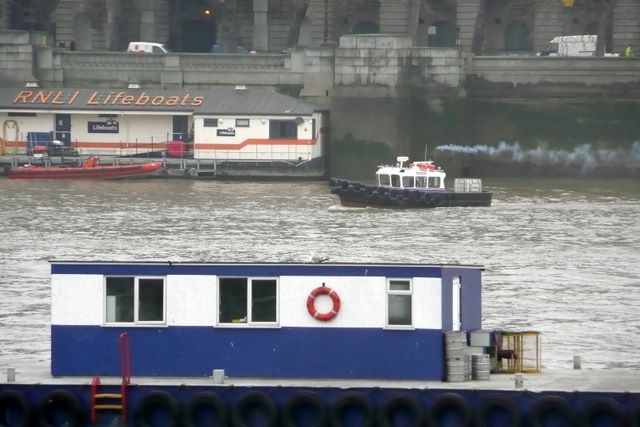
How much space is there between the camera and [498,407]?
80.0 feet

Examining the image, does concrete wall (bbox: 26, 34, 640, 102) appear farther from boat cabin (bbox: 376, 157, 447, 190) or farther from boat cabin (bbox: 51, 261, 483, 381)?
boat cabin (bbox: 51, 261, 483, 381)

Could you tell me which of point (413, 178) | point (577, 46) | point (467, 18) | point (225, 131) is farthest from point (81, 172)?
point (467, 18)

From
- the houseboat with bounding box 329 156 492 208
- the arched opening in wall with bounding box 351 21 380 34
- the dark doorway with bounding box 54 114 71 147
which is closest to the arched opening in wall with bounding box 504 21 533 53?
the arched opening in wall with bounding box 351 21 380 34

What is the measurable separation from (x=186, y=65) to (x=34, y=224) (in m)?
24.5

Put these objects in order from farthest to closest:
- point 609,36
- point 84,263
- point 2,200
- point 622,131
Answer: point 609,36, point 622,131, point 2,200, point 84,263

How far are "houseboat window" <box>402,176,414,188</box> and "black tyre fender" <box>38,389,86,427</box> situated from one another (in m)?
40.6

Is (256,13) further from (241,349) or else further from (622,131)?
(241,349)

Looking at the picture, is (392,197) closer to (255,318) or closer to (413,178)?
(413,178)

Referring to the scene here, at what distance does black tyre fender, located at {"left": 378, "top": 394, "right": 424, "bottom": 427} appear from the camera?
24438mm

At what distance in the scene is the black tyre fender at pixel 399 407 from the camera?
24.4m

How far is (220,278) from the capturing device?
25422mm

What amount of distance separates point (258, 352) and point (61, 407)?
2.55 m

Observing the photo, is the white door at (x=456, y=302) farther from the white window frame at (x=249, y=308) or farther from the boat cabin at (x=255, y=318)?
the white window frame at (x=249, y=308)

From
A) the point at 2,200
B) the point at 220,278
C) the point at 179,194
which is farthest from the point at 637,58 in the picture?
the point at 220,278
